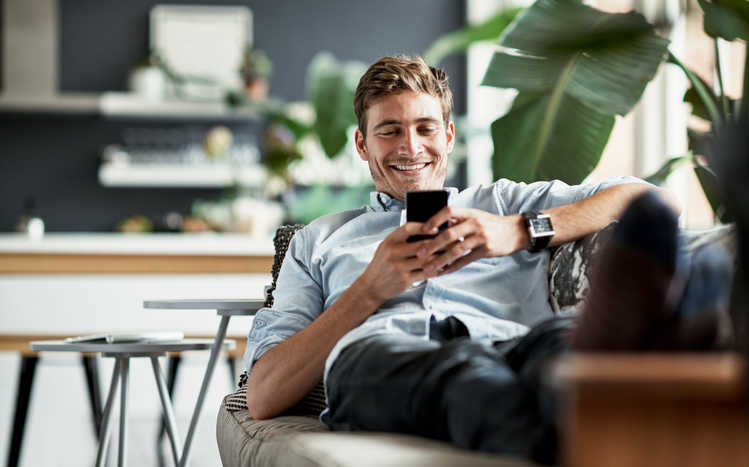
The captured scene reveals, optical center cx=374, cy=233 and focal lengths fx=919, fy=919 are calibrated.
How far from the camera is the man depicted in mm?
1154

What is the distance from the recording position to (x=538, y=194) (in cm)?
193

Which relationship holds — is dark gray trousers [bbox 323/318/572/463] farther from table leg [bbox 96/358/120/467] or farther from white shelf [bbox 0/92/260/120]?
white shelf [bbox 0/92/260/120]

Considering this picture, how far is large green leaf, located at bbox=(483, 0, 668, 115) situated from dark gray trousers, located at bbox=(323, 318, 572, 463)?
1.10 metres

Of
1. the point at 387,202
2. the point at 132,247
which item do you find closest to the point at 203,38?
the point at 132,247

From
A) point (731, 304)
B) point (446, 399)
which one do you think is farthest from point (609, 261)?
point (731, 304)

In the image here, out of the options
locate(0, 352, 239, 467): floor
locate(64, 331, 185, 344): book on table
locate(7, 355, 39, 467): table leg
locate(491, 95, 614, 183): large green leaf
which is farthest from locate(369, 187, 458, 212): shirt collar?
locate(0, 352, 239, 467): floor

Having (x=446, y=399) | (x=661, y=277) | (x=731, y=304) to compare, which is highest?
(x=661, y=277)

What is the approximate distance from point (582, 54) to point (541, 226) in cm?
93

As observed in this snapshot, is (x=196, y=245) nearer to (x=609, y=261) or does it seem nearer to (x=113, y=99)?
(x=113, y=99)

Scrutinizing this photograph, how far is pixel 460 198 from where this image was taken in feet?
6.40

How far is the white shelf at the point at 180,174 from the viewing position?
6.06m

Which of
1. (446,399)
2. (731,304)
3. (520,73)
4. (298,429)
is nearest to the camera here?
(446,399)

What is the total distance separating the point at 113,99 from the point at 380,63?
448 centimetres

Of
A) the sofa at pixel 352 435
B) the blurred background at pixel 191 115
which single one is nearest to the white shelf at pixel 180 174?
the blurred background at pixel 191 115
